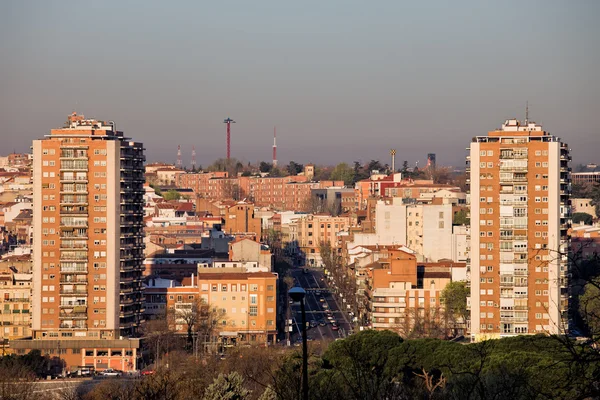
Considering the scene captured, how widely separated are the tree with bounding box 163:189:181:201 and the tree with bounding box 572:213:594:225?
103 ft

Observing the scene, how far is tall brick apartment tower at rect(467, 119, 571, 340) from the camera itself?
36125 mm

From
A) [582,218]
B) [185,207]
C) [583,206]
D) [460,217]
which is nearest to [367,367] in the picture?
[460,217]

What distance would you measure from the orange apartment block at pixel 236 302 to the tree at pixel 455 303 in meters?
5.26

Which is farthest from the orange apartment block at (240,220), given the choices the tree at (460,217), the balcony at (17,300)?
the balcony at (17,300)

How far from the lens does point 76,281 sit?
36.8 metres

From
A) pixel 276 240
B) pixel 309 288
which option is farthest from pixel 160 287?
pixel 276 240

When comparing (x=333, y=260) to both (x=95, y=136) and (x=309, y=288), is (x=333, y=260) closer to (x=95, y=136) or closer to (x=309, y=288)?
(x=309, y=288)

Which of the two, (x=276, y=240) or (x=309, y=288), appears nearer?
(x=309, y=288)

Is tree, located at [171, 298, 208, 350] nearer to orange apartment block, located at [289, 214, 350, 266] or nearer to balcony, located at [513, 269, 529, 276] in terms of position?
balcony, located at [513, 269, 529, 276]

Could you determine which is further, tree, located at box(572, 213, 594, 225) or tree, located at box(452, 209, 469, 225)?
tree, located at box(572, 213, 594, 225)

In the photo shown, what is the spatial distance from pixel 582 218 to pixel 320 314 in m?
38.7

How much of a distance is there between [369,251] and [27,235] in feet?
84.3

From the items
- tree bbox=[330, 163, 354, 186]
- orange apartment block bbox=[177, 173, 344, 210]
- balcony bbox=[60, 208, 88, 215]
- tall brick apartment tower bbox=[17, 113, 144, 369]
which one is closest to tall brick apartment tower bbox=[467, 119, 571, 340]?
tall brick apartment tower bbox=[17, 113, 144, 369]

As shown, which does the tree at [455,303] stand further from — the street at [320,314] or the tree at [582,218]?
the tree at [582,218]
